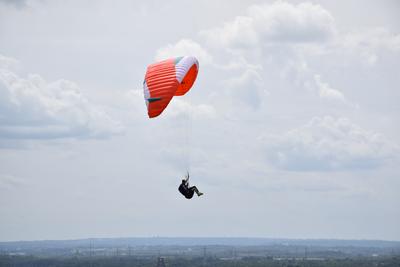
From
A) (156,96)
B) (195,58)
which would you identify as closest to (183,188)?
(156,96)

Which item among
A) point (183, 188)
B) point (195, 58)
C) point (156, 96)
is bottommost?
point (183, 188)

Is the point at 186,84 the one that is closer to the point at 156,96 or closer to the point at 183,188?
the point at 156,96

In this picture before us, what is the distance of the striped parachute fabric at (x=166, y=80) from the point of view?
4747 cm

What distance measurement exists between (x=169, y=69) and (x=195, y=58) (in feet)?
10.2

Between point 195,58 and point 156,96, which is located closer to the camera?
point 156,96

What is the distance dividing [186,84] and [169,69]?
3.01 meters

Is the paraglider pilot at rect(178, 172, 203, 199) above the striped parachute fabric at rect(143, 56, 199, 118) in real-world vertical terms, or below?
below

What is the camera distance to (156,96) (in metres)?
→ 47.8

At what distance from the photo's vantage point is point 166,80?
159 ft

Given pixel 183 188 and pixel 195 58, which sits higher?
pixel 195 58

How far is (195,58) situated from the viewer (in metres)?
52.2

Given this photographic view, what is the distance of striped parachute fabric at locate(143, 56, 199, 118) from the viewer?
47.5 metres

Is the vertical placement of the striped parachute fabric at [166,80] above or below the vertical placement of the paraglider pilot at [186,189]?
above

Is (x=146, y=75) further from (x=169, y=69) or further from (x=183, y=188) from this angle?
(x=183, y=188)
